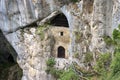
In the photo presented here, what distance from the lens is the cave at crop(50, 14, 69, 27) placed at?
2278cm

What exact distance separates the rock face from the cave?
3.18ft

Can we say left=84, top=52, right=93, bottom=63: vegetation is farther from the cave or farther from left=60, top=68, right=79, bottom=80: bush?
the cave

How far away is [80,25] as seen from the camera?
20.0 metres

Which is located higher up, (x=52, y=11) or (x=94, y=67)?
(x=52, y=11)

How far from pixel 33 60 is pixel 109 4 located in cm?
693

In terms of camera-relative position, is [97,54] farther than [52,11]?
No

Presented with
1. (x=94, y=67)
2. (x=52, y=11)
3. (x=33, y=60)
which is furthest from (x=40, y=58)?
(x=94, y=67)

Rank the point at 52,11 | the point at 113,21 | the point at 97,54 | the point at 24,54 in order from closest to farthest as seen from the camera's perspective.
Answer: the point at 113,21, the point at 97,54, the point at 52,11, the point at 24,54

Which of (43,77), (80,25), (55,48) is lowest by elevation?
(43,77)

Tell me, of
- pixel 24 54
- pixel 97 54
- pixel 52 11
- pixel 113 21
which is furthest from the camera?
pixel 24 54

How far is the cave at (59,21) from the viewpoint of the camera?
74.7ft

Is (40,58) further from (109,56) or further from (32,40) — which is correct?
(109,56)

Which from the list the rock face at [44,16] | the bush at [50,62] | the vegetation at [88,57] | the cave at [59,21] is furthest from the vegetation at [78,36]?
the bush at [50,62]

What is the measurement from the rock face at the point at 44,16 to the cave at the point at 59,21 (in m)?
0.97
